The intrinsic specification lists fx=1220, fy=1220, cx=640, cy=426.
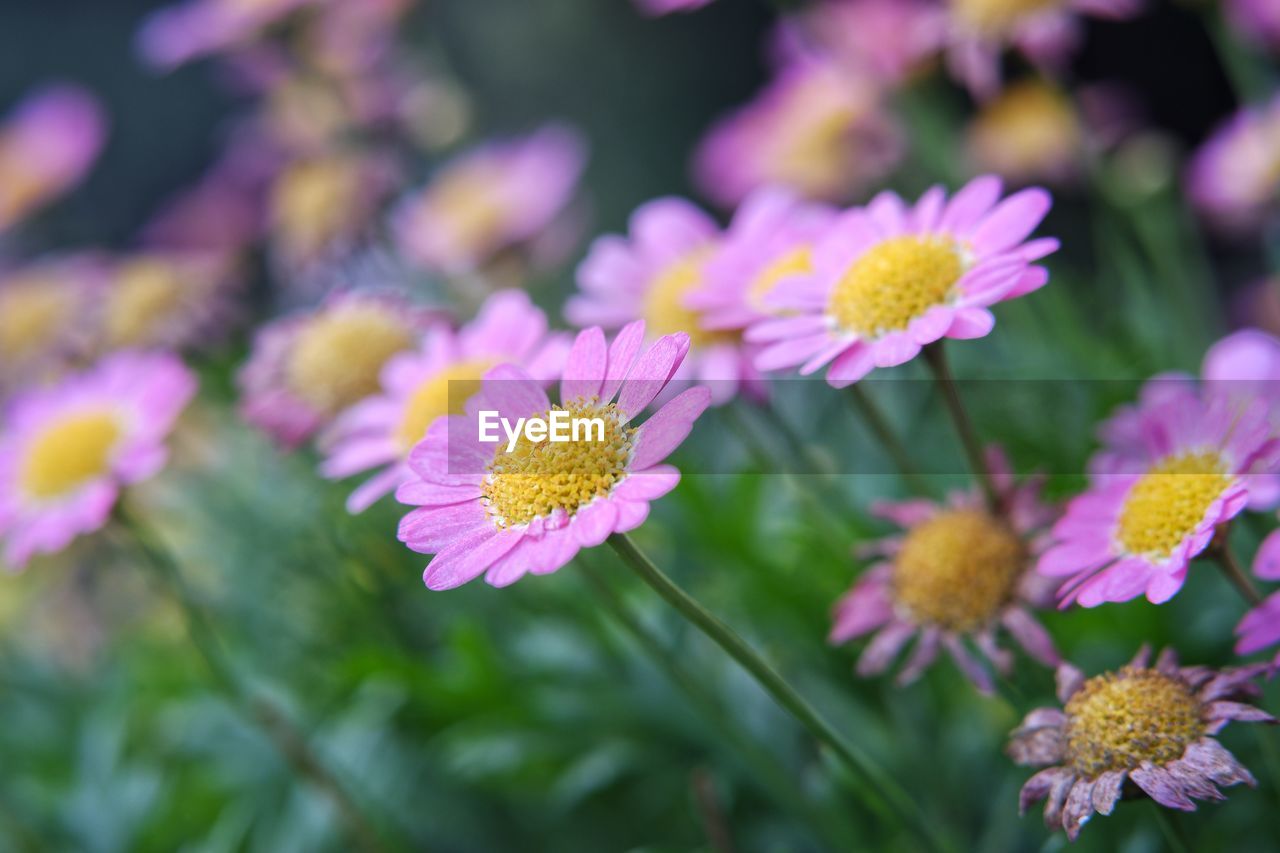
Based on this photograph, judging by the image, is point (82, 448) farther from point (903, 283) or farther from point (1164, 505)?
point (1164, 505)

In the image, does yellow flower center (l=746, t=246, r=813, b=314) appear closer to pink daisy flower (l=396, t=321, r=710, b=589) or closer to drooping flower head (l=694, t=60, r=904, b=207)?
pink daisy flower (l=396, t=321, r=710, b=589)

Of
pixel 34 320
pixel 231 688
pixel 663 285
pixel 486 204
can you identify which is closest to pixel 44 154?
pixel 34 320

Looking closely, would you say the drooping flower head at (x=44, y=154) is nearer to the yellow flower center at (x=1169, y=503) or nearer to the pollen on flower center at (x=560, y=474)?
the pollen on flower center at (x=560, y=474)

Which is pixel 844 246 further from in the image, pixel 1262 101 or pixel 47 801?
pixel 47 801

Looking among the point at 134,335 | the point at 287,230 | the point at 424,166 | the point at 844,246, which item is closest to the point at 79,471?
the point at 134,335

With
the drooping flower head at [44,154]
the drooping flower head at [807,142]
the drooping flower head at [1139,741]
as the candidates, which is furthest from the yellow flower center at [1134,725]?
the drooping flower head at [44,154]

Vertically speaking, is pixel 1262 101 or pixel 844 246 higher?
pixel 844 246
